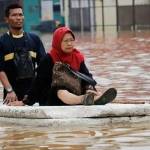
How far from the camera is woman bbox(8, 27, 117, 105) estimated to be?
8688 millimetres

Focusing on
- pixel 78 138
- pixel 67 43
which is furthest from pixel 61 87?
pixel 78 138

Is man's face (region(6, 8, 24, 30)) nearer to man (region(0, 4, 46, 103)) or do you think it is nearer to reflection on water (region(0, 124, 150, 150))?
man (region(0, 4, 46, 103))

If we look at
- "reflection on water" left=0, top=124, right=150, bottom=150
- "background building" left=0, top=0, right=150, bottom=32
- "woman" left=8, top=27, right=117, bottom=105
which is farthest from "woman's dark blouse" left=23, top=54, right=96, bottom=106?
"background building" left=0, top=0, right=150, bottom=32

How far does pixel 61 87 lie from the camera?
350 inches

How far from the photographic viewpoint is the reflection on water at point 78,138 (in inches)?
291

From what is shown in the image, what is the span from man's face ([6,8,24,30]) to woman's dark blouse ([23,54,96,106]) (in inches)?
18.5

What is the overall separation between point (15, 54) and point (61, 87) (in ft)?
2.07

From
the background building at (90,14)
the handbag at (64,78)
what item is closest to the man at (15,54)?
the handbag at (64,78)

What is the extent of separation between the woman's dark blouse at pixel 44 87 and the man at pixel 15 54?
0.17 meters

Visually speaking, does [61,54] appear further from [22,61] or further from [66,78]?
[22,61]

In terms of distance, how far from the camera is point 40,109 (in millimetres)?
8617

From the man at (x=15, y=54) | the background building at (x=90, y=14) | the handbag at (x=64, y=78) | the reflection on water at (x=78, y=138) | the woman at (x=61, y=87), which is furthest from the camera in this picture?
the background building at (x=90, y=14)

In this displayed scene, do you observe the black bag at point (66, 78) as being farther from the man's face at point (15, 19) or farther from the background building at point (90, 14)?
the background building at point (90, 14)

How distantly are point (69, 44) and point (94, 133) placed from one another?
1125 millimetres
